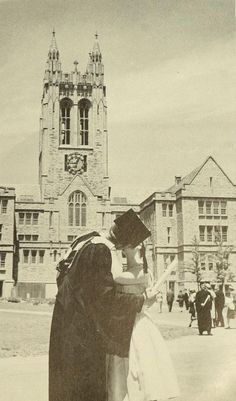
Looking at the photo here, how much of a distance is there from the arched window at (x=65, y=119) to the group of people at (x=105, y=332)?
988 centimetres

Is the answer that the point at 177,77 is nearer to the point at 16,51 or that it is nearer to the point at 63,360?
the point at 16,51

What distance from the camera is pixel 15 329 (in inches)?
244

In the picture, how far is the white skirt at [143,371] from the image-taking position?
2168mm

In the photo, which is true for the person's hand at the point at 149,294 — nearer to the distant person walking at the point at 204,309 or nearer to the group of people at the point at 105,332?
the group of people at the point at 105,332

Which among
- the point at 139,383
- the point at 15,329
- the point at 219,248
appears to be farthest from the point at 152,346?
the point at 219,248

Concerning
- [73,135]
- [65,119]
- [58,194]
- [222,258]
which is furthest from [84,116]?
[222,258]

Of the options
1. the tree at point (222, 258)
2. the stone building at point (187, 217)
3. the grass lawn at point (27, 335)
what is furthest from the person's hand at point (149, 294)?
the stone building at point (187, 217)

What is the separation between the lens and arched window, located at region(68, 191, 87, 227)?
8688 mm

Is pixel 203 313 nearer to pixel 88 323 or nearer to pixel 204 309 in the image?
pixel 204 309

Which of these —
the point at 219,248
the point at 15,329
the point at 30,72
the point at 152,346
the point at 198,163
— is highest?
the point at 30,72

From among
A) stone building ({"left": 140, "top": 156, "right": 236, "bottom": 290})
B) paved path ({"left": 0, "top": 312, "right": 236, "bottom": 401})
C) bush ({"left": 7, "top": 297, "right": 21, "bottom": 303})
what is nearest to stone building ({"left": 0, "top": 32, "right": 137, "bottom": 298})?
bush ({"left": 7, "top": 297, "right": 21, "bottom": 303})

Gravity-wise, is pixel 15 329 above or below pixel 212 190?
below

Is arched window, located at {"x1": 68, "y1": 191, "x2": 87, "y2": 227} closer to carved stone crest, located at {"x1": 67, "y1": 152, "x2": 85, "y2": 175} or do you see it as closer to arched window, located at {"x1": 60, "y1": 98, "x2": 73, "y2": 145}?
carved stone crest, located at {"x1": 67, "y1": 152, "x2": 85, "y2": 175}

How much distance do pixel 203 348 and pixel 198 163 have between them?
1810 millimetres
